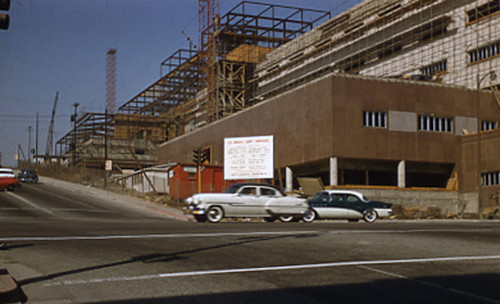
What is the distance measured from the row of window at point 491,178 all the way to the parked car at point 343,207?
25100 millimetres

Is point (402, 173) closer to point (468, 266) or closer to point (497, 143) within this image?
point (497, 143)

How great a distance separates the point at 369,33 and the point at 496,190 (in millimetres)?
25246

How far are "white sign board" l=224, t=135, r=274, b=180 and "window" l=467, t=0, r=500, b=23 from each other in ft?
86.6

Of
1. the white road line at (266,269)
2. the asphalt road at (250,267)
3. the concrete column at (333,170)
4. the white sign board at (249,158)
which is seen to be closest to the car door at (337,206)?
the asphalt road at (250,267)

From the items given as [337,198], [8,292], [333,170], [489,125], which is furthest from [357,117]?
[8,292]

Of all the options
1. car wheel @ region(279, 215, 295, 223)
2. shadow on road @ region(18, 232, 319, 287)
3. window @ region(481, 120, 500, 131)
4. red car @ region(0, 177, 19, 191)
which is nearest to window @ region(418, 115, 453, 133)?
window @ region(481, 120, 500, 131)

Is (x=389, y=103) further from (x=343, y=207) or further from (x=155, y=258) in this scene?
(x=155, y=258)

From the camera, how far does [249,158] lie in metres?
46.2

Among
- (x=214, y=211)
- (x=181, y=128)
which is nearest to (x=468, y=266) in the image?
(x=214, y=211)

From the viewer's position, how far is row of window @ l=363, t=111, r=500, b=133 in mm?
52094

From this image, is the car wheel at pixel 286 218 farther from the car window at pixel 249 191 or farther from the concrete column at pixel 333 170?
the concrete column at pixel 333 170

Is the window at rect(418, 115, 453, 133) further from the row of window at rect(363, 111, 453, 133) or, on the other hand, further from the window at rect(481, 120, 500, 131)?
the window at rect(481, 120, 500, 131)

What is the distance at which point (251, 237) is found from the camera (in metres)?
16.3

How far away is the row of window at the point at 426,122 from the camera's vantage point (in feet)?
171
